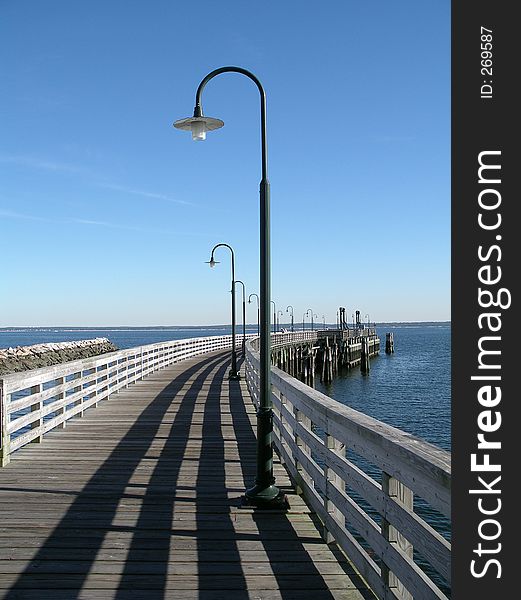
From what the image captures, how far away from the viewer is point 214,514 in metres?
5.70

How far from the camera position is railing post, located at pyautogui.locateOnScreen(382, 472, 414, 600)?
3.38m

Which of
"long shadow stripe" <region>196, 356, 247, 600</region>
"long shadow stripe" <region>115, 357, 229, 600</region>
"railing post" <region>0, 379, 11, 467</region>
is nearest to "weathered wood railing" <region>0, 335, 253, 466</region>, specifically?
"railing post" <region>0, 379, 11, 467</region>

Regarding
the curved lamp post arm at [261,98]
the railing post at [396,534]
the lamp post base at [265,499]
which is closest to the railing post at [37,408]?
the lamp post base at [265,499]

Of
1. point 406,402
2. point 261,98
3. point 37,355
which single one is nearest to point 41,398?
point 261,98

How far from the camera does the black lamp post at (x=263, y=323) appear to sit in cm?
597

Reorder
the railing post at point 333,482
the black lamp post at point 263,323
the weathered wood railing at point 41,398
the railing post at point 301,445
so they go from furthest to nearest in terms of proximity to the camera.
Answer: the weathered wood railing at point 41,398
the railing post at point 301,445
the black lamp post at point 263,323
the railing post at point 333,482

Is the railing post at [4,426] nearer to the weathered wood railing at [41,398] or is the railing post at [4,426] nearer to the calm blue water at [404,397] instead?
the weathered wood railing at [41,398]

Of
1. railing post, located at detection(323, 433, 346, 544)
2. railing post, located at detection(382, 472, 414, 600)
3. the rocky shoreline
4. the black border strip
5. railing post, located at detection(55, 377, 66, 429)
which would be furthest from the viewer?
the rocky shoreline

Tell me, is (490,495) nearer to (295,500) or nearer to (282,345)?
(295,500)

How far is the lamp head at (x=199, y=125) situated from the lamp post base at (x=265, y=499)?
3.68 meters

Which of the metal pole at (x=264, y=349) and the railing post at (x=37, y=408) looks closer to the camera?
the metal pole at (x=264, y=349)

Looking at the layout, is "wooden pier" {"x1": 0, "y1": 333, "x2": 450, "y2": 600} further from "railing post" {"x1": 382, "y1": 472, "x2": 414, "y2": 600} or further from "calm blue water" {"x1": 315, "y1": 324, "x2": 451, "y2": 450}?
"calm blue water" {"x1": 315, "y1": 324, "x2": 451, "y2": 450}

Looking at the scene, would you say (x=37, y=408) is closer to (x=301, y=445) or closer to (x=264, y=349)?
(x=264, y=349)

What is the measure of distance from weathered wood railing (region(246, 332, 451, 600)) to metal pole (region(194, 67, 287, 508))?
0.42m
